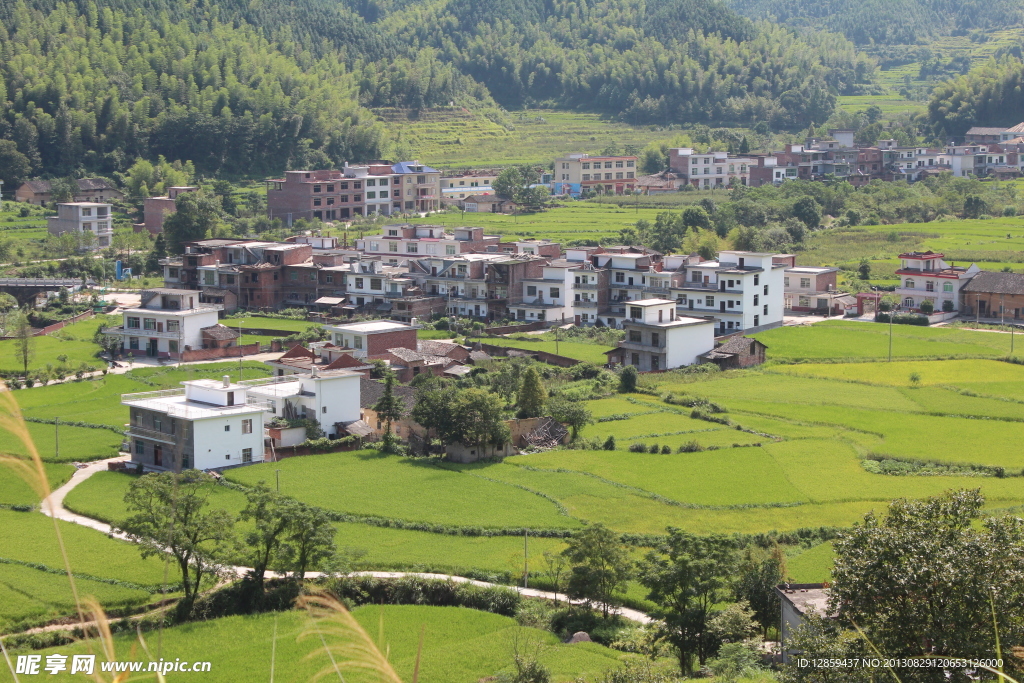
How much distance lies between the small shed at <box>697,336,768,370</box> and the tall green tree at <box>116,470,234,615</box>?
1835cm

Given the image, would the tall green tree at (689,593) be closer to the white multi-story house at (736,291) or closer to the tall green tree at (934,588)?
the tall green tree at (934,588)

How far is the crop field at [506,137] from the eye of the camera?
75.9 m

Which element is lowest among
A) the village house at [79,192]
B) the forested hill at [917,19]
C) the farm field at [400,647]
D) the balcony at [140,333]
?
the farm field at [400,647]

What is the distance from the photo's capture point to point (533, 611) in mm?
16812

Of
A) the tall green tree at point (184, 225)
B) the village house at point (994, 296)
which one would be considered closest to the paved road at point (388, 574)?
the village house at point (994, 296)

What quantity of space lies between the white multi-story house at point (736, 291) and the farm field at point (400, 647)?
74.6 ft

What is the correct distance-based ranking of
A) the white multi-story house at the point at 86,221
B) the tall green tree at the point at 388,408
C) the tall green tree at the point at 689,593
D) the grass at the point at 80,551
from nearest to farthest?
the tall green tree at the point at 689,593, the grass at the point at 80,551, the tall green tree at the point at 388,408, the white multi-story house at the point at 86,221

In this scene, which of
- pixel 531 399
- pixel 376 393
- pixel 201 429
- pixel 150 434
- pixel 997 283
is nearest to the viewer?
pixel 201 429

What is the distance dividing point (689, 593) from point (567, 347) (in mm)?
21527

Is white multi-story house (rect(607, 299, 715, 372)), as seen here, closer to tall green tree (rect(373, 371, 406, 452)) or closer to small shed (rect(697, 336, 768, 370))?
small shed (rect(697, 336, 768, 370))

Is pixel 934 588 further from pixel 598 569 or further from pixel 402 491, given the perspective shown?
pixel 402 491

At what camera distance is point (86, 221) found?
52.5 meters

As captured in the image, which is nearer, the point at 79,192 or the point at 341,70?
the point at 79,192

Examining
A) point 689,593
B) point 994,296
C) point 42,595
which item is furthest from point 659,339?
point 42,595
